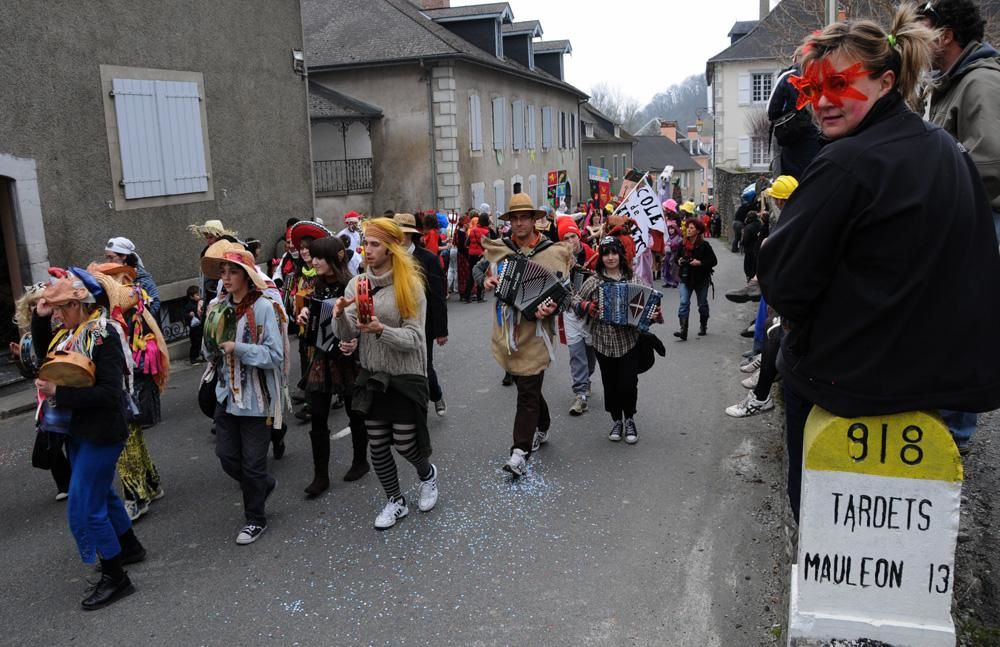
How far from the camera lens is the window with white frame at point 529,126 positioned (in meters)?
33.4

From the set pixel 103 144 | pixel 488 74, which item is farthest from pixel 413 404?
pixel 488 74

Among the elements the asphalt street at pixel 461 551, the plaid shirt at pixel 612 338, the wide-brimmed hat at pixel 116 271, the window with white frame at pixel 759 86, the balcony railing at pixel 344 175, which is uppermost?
the window with white frame at pixel 759 86

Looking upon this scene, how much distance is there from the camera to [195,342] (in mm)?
10898

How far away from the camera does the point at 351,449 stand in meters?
7.04

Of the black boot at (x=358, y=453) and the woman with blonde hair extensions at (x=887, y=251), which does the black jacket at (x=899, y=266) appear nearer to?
the woman with blonde hair extensions at (x=887, y=251)

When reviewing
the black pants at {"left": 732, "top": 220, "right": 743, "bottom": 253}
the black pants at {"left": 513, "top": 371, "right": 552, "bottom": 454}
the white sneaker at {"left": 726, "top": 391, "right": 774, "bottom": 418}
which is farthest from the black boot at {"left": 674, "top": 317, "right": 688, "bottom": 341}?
the black pants at {"left": 513, "top": 371, "right": 552, "bottom": 454}

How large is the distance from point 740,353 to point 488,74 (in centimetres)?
1974

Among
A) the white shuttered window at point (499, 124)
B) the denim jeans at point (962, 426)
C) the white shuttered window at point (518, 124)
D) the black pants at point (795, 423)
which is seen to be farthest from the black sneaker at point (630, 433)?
the white shuttered window at point (518, 124)

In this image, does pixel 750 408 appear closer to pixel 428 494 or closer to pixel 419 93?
pixel 428 494

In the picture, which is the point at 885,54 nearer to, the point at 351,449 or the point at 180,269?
the point at 351,449

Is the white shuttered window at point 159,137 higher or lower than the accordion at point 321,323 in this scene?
higher

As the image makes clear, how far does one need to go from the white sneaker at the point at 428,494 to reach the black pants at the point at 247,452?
3.40ft

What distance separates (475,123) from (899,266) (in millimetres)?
25057

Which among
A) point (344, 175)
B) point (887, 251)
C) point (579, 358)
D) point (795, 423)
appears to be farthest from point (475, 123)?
point (887, 251)
